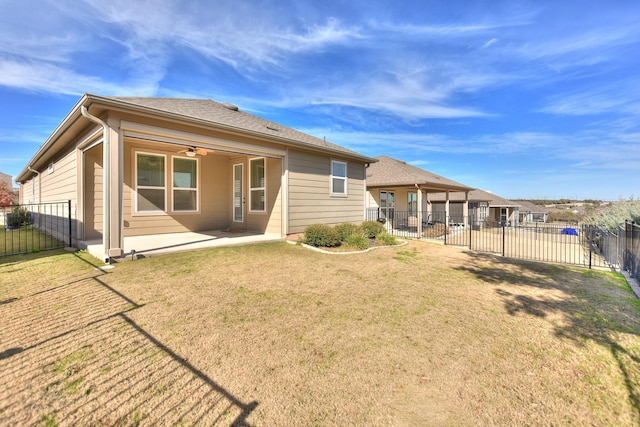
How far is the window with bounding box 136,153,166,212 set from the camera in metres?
8.41

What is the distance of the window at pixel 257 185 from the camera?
31.2 feet

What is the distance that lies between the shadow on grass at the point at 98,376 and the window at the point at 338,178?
27.5 ft

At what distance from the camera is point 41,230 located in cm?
1131

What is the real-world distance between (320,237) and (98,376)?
242 inches

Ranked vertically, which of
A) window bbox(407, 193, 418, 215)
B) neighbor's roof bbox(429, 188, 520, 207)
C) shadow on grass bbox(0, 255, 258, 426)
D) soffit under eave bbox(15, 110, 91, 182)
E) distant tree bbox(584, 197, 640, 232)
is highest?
soffit under eave bbox(15, 110, 91, 182)

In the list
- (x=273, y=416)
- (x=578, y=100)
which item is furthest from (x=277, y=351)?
(x=578, y=100)

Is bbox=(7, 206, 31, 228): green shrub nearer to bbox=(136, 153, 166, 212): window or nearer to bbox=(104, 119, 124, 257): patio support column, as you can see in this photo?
bbox=(136, 153, 166, 212): window

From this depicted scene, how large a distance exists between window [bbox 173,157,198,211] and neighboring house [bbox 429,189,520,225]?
67.2ft

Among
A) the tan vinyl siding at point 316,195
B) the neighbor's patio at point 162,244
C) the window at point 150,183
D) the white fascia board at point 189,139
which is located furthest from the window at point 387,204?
the window at point 150,183

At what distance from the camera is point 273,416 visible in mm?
1729

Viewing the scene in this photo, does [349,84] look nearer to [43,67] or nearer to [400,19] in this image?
[400,19]

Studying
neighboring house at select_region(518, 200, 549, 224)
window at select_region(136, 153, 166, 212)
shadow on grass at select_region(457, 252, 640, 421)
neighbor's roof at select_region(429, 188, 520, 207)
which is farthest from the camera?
neighboring house at select_region(518, 200, 549, 224)

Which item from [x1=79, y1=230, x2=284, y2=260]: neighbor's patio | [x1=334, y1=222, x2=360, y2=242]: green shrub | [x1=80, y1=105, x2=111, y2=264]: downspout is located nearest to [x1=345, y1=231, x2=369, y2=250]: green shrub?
[x1=334, y1=222, x2=360, y2=242]: green shrub

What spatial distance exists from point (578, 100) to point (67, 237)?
25.3 meters
